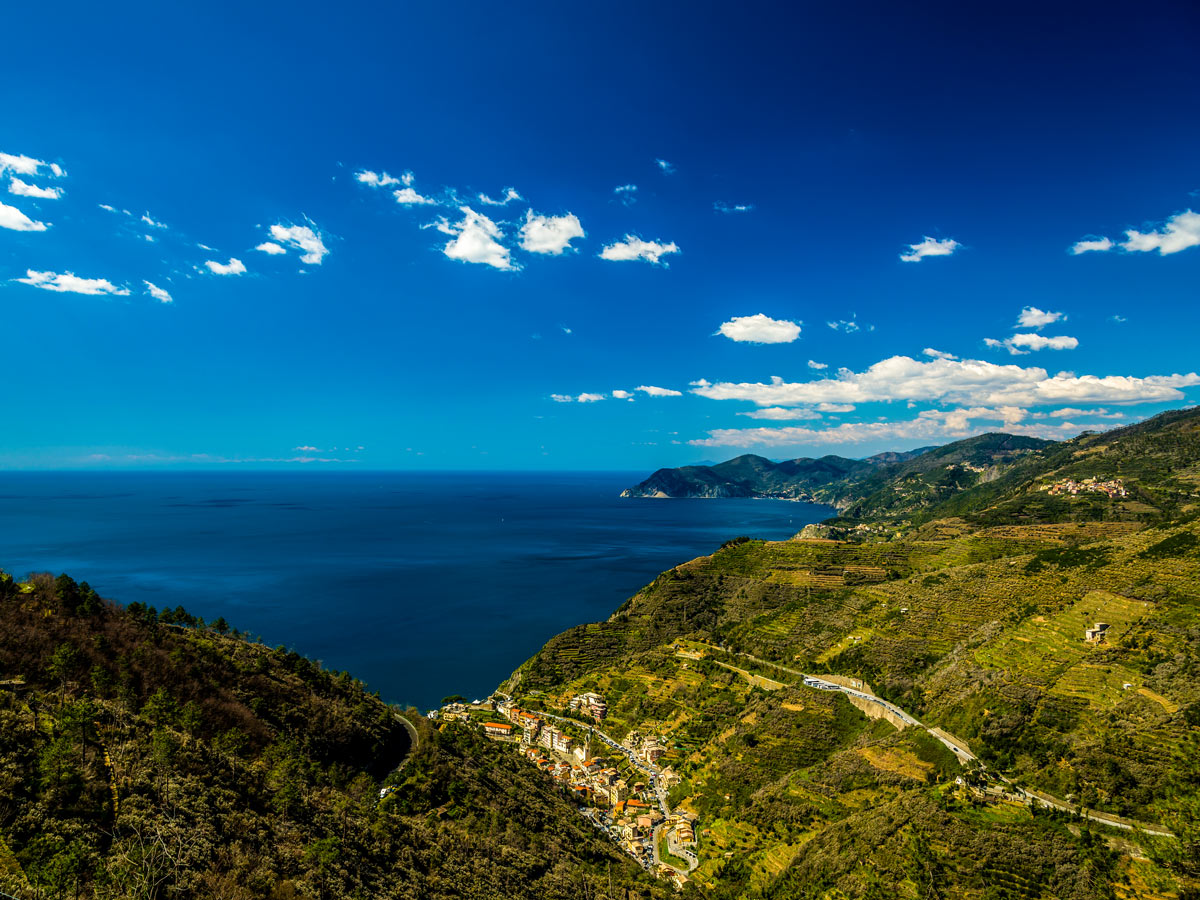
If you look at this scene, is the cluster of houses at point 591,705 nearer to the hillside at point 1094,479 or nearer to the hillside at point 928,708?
the hillside at point 928,708

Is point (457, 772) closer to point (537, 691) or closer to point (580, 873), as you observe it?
point (580, 873)

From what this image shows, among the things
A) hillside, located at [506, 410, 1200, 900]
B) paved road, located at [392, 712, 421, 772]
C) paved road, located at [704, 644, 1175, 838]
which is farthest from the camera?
paved road, located at [392, 712, 421, 772]

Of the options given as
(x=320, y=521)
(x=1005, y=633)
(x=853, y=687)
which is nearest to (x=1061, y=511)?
(x=1005, y=633)

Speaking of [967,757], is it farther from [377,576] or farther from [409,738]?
[377,576]

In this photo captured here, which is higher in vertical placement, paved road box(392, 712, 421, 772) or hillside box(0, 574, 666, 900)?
hillside box(0, 574, 666, 900)

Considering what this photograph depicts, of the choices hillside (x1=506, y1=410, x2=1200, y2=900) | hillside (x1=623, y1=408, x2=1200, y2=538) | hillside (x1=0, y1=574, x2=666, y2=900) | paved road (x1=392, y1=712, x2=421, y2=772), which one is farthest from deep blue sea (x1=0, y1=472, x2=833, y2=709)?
hillside (x1=623, y1=408, x2=1200, y2=538)

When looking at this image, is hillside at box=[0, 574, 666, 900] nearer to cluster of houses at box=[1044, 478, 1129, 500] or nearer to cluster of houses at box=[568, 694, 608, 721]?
cluster of houses at box=[568, 694, 608, 721]
